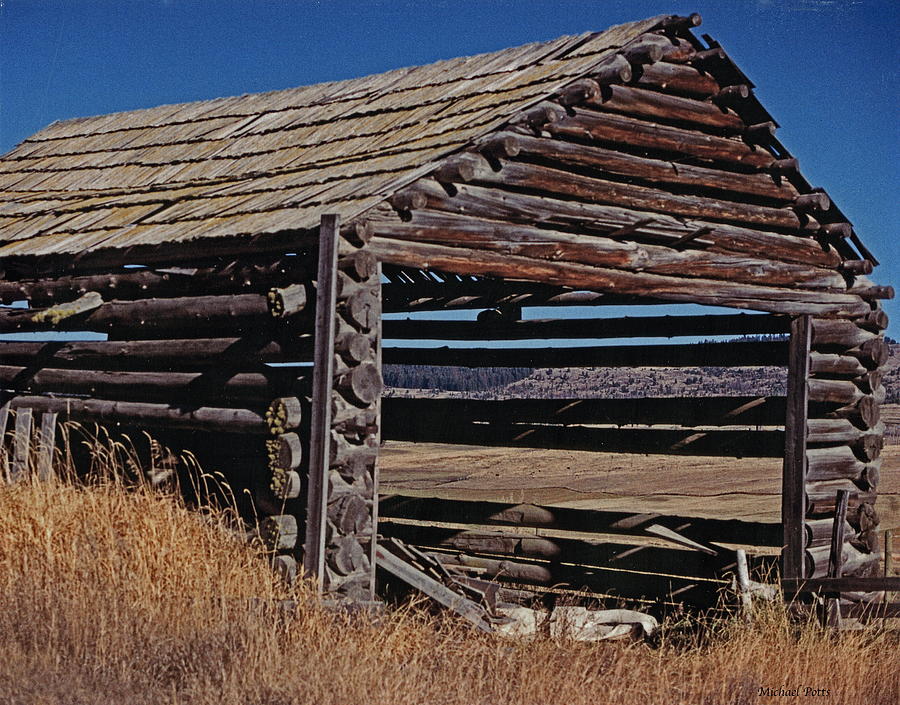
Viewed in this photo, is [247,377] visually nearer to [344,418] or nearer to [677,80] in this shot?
[344,418]

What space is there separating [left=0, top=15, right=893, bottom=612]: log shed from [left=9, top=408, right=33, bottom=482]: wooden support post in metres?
0.04

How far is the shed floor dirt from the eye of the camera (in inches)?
1086

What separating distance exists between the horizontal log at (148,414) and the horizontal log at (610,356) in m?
3.51

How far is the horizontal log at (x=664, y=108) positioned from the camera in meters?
9.35

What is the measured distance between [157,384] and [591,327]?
4.48 metres

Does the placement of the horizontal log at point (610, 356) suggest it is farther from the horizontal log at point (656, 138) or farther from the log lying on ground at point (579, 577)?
the log lying on ground at point (579, 577)

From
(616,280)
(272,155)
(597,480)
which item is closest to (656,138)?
(616,280)

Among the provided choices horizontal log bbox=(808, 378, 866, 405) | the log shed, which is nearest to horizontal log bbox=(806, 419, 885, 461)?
the log shed

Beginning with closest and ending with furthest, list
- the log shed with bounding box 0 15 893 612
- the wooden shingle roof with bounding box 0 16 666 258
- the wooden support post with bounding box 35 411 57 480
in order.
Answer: the log shed with bounding box 0 15 893 612 < the wooden shingle roof with bounding box 0 16 666 258 < the wooden support post with bounding box 35 411 57 480

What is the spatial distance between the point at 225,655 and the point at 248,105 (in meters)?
7.93

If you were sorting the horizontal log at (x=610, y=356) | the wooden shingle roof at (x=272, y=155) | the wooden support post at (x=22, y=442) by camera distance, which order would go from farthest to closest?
the horizontal log at (x=610, y=356) → the wooden support post at (x=22, y=442) → the wooden shingle roof at (x=272, y=155)

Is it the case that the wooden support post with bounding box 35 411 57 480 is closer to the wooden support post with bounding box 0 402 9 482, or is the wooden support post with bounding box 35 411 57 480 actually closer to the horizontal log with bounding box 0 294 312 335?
the wooden support post with bounding box 0 402 9 482

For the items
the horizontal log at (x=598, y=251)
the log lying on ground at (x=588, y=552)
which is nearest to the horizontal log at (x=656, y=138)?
the horizontal log at (x=598, y=251)

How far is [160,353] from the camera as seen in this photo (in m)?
9.69
